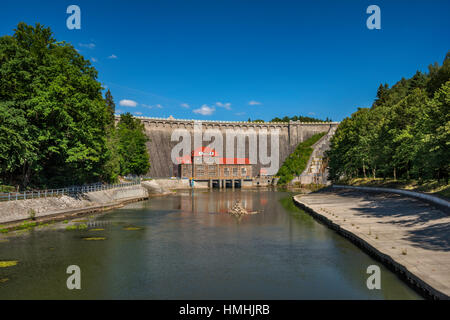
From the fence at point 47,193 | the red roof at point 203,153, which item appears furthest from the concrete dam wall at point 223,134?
the fence at point 47,193

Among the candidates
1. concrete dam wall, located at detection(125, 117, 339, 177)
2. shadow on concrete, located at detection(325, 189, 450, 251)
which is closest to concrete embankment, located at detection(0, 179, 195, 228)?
shadow on concrete, located at detection(325, 189, 450, 251)

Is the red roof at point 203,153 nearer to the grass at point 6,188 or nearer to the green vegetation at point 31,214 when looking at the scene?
the grass at point 6,188

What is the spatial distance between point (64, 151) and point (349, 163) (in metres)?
58.7

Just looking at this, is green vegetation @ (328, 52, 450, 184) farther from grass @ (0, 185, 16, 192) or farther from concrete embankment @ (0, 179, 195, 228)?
grass @ (0, 185, 16, 192)

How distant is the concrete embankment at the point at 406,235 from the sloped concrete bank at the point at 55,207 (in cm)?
3004

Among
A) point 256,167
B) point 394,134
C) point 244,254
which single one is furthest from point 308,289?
point 256,167

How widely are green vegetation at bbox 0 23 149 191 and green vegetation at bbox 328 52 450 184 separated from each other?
41104mm

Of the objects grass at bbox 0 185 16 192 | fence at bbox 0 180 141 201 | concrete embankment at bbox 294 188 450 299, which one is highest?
grass at bbox 0 185 16 192

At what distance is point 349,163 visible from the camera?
249 feet

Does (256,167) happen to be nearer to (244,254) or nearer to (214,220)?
(214,220)

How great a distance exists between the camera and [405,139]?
49.9m

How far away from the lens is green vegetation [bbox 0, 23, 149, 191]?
35.3 metres

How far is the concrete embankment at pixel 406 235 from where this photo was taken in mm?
15547

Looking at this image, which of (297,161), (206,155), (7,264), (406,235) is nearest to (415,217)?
(406,235)
